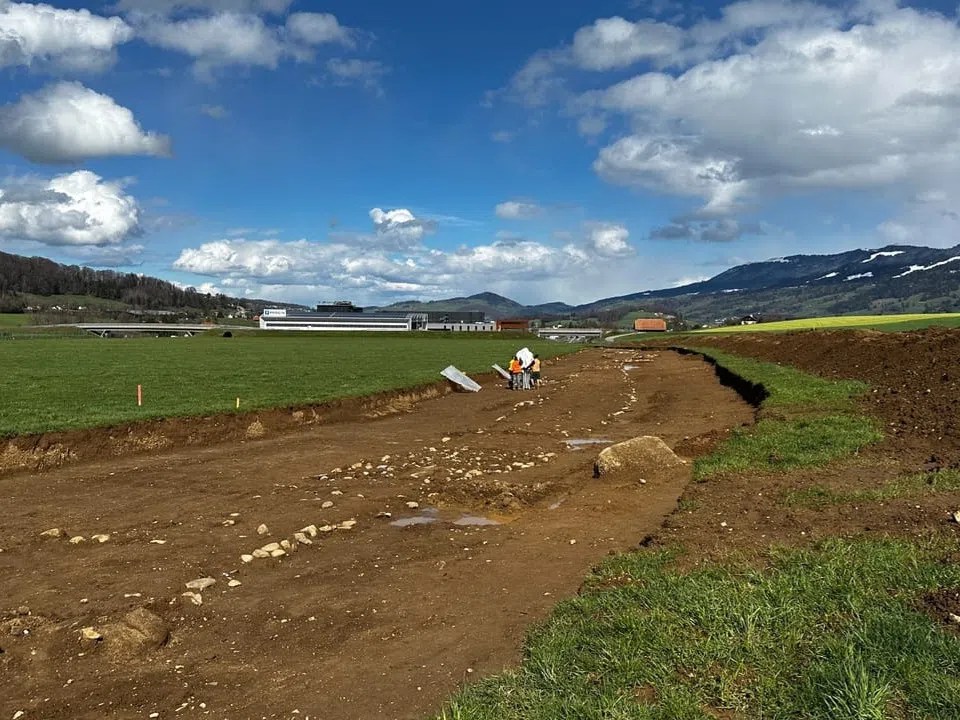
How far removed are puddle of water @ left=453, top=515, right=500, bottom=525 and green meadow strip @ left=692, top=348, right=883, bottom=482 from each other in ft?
13.7

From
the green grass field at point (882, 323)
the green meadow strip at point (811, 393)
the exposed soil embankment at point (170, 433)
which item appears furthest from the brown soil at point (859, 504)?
the green grass field at point (882, 323)

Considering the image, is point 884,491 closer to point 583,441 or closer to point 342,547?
point 342,547

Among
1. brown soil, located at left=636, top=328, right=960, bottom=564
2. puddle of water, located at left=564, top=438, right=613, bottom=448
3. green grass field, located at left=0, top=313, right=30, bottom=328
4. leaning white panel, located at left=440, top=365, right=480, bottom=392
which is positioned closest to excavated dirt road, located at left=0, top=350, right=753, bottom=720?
puddle of water, located at left=564, top=438, right=613, bottom=448

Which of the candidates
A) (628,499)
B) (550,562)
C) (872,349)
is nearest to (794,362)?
(872,349)

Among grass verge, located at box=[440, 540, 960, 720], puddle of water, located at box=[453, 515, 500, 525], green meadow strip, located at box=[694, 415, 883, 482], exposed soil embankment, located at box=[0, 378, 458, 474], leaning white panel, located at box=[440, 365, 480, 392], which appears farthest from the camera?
leaning white panel, located at box=[440, 365, 480, 392]

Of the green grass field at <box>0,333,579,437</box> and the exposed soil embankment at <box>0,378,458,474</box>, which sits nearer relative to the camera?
the exposed soil embankment at <box>0,378,458,474</box>

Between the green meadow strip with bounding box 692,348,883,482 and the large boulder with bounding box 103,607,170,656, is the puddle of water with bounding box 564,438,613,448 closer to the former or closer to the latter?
the green meadow strip with bounding box 692,348,883,482

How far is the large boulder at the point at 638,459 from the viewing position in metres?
14.2

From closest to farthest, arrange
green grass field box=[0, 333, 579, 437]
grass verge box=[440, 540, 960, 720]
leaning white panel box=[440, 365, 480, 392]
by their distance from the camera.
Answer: grass verge box=[440, 540, 960, 720] < green grass field box=[0, 333, 579, 437] < leaning white panel box=[440, 365, 480, 392]

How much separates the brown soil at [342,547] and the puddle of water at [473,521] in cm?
Result: 22

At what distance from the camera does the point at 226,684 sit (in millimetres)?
6301

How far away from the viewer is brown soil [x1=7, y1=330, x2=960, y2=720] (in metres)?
6.35

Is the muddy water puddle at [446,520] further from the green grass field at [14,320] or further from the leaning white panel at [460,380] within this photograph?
the green grass field at [14,320]

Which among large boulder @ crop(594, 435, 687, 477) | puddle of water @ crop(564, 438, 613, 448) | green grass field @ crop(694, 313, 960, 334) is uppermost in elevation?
green grass field @ crop(694, 313, 960, 334)
